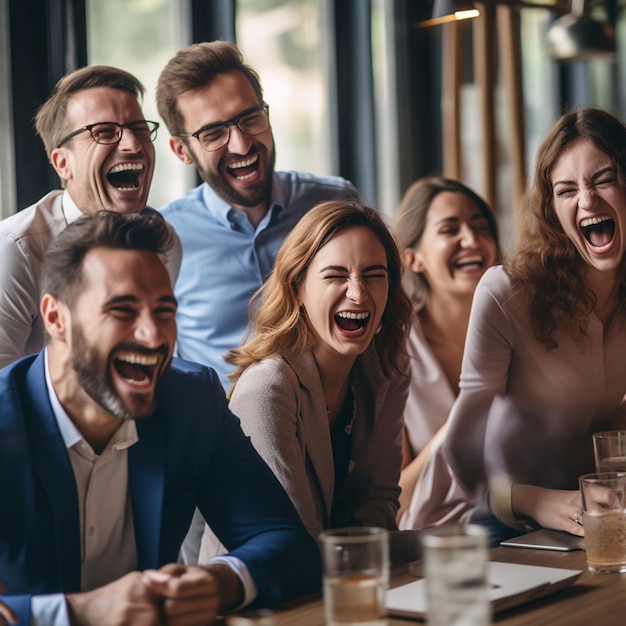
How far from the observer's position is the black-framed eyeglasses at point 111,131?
2.24m

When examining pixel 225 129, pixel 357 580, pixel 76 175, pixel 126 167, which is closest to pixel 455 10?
pixel 225 129

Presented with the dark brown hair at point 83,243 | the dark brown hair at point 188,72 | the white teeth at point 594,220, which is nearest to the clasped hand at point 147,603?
the dark brown hair at point 83,243

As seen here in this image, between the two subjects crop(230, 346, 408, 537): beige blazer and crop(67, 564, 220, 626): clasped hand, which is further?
crop(230, 346, 408, 537): beige blazer

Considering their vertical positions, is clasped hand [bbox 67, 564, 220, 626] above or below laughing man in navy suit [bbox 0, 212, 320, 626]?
below

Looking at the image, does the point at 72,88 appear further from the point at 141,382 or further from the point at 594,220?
the point at 594,220

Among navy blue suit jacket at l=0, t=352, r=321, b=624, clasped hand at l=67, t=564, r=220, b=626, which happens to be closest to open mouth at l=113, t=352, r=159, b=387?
navy blue suit jacket at l=0, t=352, r=321, b=624

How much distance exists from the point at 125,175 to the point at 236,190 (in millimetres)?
556

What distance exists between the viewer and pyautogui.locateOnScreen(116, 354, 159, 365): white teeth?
167 centimetres

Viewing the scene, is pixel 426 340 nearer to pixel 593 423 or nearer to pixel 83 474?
pixel 593 423

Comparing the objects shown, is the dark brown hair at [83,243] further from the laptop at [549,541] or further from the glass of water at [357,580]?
the laptop at [549,541]

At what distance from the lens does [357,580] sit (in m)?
1.35

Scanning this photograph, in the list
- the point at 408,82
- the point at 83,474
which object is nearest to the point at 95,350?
the point at 83,474

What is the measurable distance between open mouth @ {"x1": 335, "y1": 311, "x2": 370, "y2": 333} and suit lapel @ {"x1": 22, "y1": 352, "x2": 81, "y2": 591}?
819 millimetres

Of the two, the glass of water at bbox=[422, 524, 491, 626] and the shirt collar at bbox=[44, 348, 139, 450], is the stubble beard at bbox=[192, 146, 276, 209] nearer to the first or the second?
the shirt collar at bbox=[44, 348, 139, 450]
